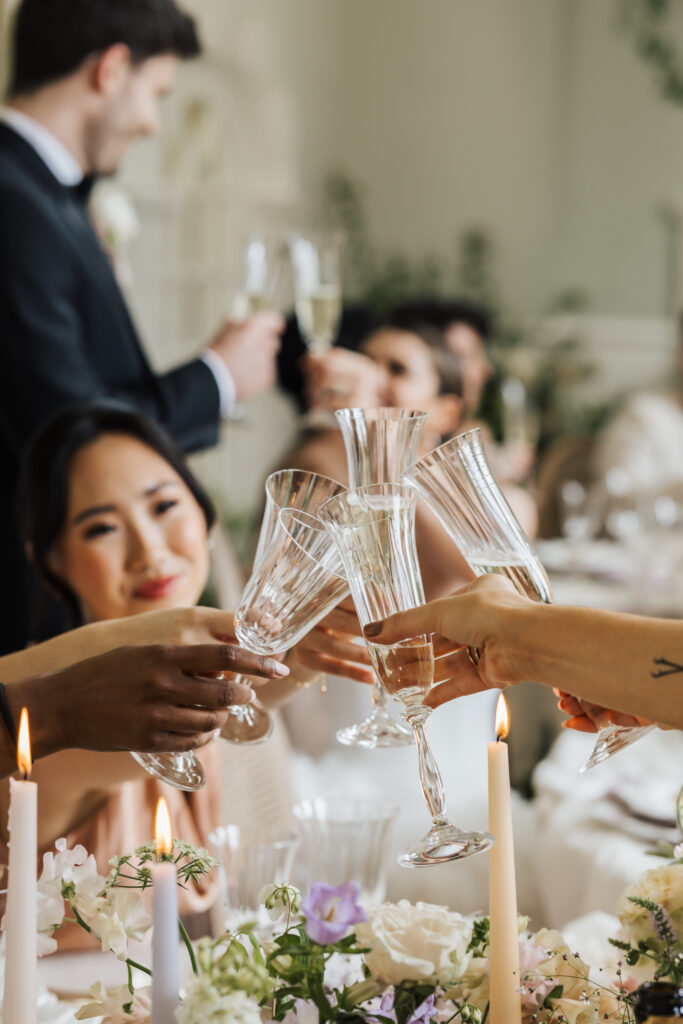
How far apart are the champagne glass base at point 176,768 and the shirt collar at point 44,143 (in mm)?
1631

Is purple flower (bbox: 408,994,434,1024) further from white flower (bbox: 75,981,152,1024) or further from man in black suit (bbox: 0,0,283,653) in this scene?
man in black suit (bbox: 0,0,283,653)

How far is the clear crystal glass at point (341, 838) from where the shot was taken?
1.13 metres

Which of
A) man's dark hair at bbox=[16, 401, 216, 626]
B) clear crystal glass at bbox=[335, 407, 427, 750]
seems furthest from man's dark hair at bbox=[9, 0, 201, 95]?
clear crystal glass at bbox=[335, 407, 427, 750]

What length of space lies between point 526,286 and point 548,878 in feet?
20.3

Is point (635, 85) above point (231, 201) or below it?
above

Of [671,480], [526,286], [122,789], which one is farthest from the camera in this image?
[526,286]

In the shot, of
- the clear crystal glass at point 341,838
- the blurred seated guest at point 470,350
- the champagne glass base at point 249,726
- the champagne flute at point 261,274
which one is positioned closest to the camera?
the champagne glass base at point 249,726

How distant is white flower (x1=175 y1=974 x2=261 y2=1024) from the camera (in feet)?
1.95

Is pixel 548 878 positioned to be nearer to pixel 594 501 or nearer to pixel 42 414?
pixel 42 414

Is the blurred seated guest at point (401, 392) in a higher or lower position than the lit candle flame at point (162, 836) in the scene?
higher

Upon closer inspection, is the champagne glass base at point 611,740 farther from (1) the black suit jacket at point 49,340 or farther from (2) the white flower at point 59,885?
(1) the black suit jacket at point 49,340

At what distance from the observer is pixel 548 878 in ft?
5.36

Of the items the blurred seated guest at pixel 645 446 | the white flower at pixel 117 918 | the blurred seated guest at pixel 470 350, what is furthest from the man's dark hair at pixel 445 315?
the white flower at pixel 117 918

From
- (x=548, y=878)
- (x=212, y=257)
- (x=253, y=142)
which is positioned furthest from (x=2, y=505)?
(x=253, y=142)
